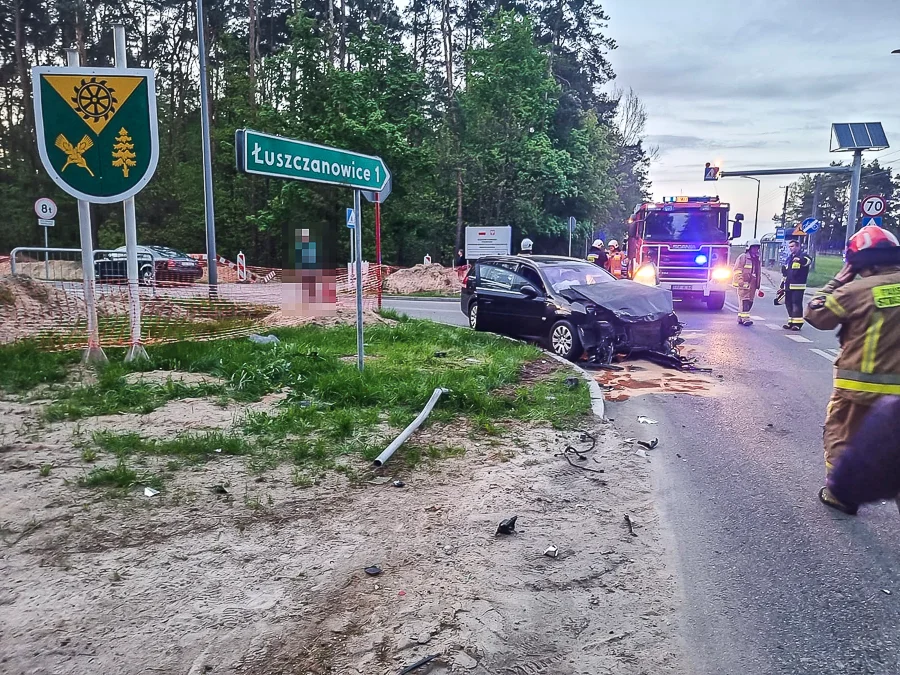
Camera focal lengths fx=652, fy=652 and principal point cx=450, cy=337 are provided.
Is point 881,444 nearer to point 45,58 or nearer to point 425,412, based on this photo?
point 425,412

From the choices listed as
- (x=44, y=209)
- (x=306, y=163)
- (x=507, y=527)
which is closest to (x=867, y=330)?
(x=507, y=527)

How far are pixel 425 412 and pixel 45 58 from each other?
41242 mm

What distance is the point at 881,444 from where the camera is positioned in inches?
153

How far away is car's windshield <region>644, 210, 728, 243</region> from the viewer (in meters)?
18.2

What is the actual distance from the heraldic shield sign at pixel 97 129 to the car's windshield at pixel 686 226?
14207mm

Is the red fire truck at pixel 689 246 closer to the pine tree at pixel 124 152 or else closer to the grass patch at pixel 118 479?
the pine tree at pixel 124 152

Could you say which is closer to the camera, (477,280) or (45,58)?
(477,280)

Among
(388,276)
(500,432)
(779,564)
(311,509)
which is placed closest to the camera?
(779,564)

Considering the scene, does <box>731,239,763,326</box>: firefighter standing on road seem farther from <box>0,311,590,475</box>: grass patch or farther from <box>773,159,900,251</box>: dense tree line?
<box>773,159,900,251</box>: dense tree line

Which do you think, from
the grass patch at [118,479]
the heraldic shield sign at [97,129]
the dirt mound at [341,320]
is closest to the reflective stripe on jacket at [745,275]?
the dirt mound at [341,320]

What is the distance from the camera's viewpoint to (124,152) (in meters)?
7.60

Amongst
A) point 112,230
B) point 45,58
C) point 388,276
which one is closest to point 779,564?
point 388,276

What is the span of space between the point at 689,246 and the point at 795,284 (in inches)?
172

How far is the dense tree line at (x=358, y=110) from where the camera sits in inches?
1099
